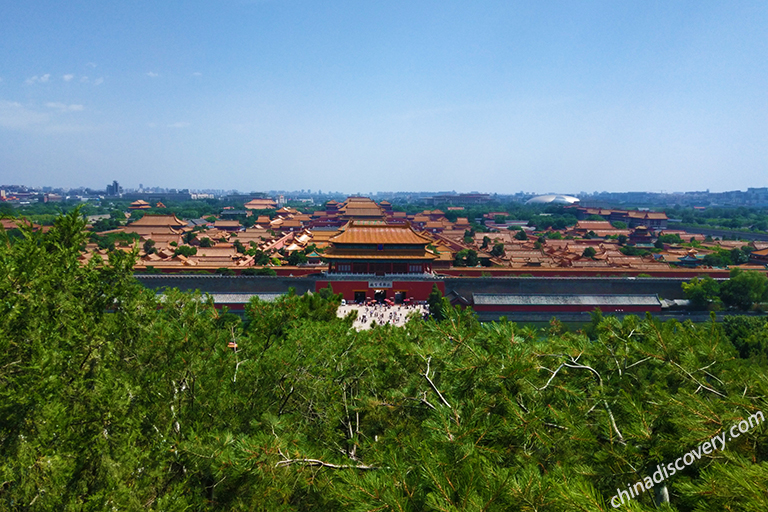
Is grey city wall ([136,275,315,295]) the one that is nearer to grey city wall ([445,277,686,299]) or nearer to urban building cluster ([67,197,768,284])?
urban building cluster ([67,197,768,284])

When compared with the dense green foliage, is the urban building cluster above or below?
below

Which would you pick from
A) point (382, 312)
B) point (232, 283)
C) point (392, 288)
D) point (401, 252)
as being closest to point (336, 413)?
point (382, 312)

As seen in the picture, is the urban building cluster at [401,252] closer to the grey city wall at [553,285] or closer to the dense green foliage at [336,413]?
the grey city wall at [553,285]

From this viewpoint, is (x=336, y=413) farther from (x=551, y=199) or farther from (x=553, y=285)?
(x=551, y=199)

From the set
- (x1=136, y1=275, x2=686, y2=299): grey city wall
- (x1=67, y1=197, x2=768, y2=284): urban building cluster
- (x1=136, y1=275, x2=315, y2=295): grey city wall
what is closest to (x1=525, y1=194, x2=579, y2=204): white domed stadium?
(x1=67, y1=197, x2=768, y2=284): urban building cluster

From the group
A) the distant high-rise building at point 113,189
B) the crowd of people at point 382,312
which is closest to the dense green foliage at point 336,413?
the crowd of people at point 382,312

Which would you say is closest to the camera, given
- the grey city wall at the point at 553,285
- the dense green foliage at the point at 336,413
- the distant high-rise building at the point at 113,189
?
the dense green foliage at the point at 336,413
